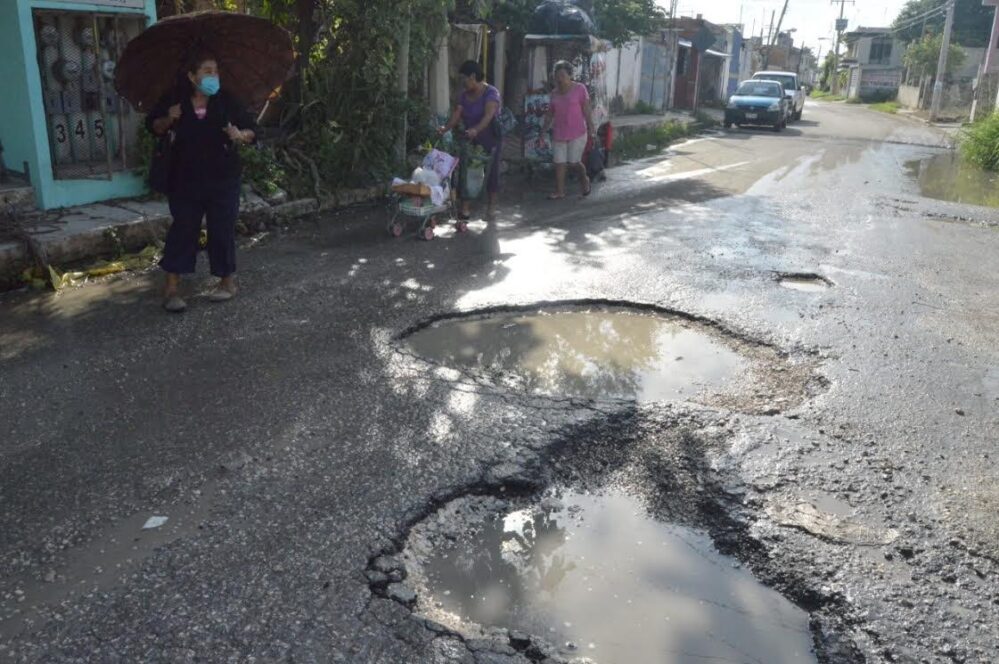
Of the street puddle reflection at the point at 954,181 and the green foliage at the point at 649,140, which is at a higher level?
the green foliage at the point at 649,140

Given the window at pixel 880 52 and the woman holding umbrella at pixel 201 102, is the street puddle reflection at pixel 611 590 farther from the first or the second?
the window at pixel 880 52

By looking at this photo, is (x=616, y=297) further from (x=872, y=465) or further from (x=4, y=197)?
(x=4, y=197)

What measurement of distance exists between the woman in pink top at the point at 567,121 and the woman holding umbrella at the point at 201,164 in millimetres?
5740

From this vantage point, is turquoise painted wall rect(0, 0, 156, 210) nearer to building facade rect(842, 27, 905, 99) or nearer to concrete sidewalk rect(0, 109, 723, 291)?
concrete sidewalk rect(0, 109, 723, 291)

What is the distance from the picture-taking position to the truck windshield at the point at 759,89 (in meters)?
26.3

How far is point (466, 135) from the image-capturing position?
29.7 feet

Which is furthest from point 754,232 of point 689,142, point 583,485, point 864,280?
point 689,142

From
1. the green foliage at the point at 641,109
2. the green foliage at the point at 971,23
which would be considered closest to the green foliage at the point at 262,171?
the green foliage at the point at 641,109

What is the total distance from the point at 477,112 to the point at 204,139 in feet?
13.2

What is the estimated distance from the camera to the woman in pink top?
10.5 metres

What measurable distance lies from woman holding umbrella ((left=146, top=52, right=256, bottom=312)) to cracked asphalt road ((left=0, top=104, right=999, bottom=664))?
1.26 ft

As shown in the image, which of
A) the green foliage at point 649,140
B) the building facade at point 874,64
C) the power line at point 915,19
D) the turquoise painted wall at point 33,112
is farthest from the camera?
the building facade at point 874,64

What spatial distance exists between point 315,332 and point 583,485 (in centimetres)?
248

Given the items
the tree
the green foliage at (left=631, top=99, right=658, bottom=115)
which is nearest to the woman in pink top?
the green foliage at (left=631, top=99, right=658, bottom=115)
